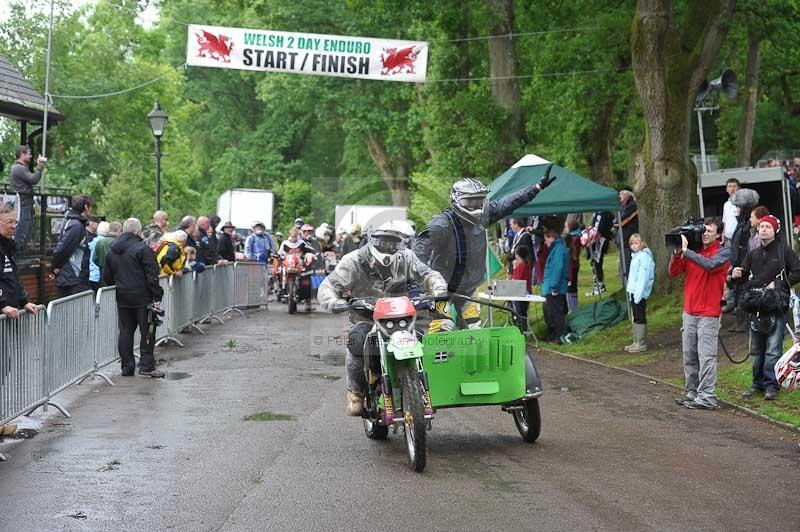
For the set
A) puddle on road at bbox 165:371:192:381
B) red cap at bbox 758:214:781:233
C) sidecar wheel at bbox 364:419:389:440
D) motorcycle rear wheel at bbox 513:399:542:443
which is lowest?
puddle on road at bbox 165:371:192:381

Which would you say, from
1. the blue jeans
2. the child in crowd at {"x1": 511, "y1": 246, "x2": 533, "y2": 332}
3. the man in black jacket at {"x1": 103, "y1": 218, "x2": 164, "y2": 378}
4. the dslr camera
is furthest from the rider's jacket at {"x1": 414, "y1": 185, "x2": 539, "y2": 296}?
the child in crowd at {"x1": 511, "y1": 246, "x2": 533, "y2": 332}

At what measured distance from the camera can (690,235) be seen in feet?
39.2

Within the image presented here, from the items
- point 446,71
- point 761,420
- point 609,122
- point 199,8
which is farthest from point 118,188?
point 761,420

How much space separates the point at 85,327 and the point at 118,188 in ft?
100

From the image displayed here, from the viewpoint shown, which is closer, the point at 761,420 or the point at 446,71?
the point at 761,420

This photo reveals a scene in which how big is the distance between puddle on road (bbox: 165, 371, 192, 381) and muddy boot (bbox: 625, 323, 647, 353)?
6.71 metres

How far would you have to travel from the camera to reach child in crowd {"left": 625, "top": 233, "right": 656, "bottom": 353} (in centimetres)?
1667

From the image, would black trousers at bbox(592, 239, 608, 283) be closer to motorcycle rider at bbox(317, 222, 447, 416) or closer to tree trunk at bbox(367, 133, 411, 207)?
motorcycle rider at bbox(317, 222, 447, 416)

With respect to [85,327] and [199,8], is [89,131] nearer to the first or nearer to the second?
[199,8]

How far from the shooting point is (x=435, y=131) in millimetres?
32000

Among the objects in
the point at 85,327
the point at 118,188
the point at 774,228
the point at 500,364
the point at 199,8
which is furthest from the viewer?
the point at 199,8

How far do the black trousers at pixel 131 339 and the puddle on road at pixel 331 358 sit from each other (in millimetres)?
2879

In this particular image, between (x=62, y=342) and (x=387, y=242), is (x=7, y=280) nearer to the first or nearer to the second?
(x=62, y=342)

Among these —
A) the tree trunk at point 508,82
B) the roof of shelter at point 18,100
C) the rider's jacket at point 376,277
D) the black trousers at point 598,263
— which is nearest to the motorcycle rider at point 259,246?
the roof of shelter at point 18,100
